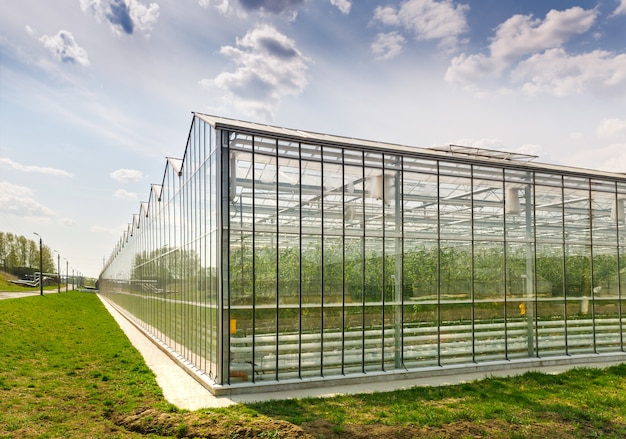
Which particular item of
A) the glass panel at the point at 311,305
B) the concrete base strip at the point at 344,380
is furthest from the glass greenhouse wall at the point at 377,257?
the concrete base strip at the point at 344,380

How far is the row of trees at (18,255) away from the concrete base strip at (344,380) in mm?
97538

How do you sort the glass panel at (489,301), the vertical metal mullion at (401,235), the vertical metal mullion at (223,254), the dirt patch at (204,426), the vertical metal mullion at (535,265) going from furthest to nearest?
the vertical metal mullion at (535,265), the glass panel at (489,301), the vertical metal mullion at (401,235), the vertical metal mullion at (223,254), the dirt patch at (204,426)

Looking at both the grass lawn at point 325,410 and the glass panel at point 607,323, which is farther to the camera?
the glass panel at point 607,323

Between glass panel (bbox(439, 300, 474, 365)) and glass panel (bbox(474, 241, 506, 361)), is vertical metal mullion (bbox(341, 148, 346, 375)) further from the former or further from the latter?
glass panel (bbox(474, 241, 506, 361))

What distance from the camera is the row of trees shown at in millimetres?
101812

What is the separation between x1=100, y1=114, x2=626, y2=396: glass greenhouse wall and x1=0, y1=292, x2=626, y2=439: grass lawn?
183 centimetres

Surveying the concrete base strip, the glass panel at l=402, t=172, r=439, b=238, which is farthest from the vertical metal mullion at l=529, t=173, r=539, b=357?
the glass panel at l=402, t=172, r=439, b=238

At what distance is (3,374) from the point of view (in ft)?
49.3

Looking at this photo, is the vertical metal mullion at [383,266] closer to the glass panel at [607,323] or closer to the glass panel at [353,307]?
the glass panel at [353,307]

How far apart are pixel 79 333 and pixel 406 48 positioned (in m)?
21.3

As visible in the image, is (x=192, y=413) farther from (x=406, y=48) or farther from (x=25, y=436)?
(x=406, y=48)

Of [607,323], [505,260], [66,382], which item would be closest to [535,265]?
[505,260]

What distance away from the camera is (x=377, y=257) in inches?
599

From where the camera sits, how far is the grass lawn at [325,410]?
10.1 metres
